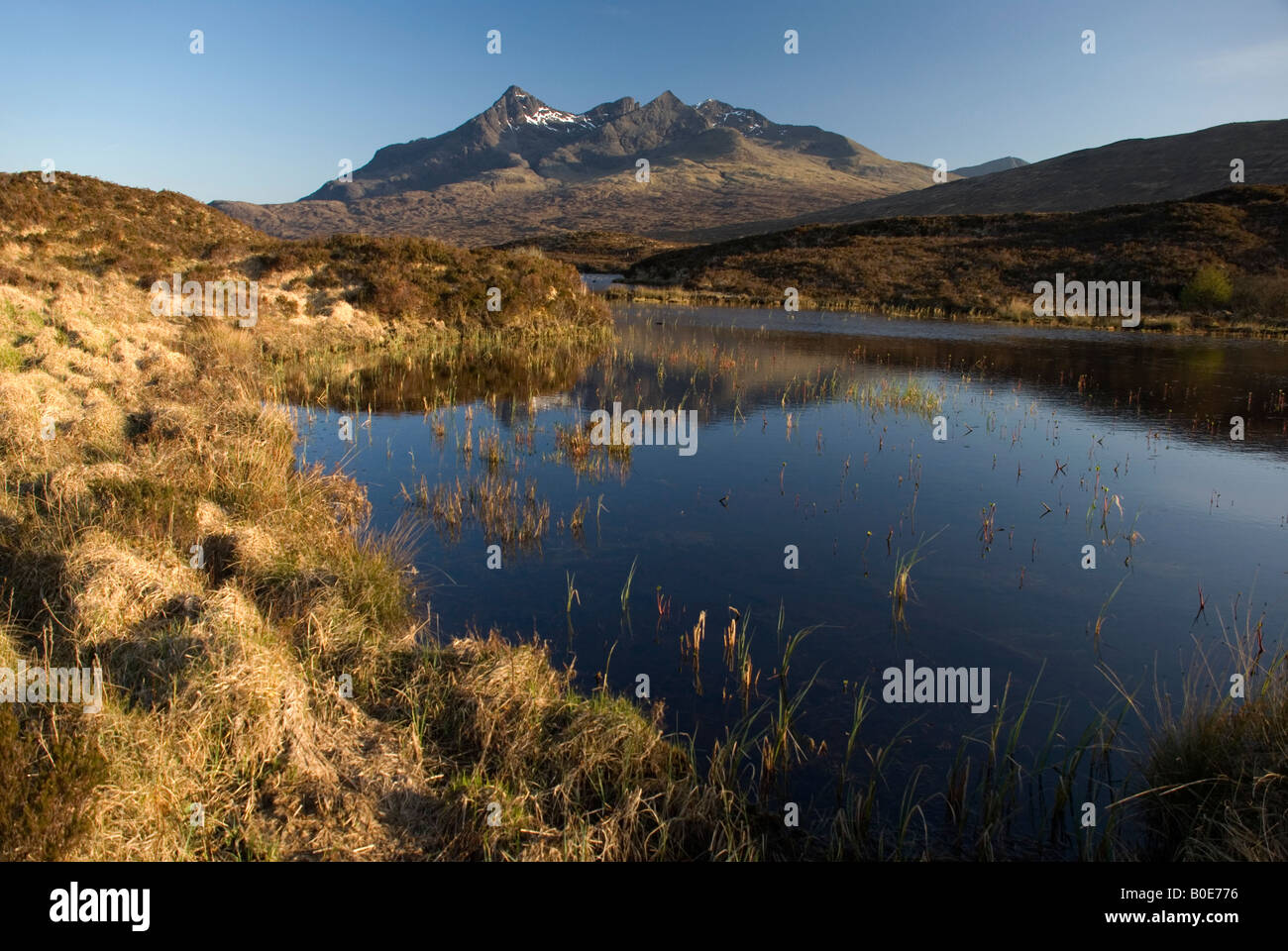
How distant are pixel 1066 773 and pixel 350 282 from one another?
975 inches

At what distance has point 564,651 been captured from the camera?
20.3 feet

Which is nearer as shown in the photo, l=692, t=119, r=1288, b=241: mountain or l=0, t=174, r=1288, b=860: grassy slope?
l=0, t=174, r=1288, b=860: grassy slope

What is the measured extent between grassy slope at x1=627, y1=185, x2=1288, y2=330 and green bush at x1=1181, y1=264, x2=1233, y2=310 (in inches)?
17.5

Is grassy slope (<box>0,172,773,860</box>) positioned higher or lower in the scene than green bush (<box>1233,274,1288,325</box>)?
lower

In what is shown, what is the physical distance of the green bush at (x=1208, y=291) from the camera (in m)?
32.4

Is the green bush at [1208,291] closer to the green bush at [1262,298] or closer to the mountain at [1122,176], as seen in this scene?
the green bush at [1262,298]

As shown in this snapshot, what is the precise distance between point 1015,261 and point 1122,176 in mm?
66915

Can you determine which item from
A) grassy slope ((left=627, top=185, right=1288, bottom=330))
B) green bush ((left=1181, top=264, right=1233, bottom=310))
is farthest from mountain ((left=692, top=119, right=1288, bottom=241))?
green bush ((left=1181, top=264, right=1233, bottom=310))

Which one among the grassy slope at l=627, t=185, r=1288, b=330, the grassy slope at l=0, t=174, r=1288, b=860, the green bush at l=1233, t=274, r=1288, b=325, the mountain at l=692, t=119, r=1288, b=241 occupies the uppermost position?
the mountain at l=692, t=119, r=1288, b=241

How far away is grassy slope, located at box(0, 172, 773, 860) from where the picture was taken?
369 centimetres

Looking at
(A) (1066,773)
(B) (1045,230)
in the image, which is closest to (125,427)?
(A) (1066,773)

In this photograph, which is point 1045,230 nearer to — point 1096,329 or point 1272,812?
point 1096,329

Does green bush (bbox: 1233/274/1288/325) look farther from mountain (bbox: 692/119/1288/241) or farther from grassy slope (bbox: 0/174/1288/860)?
mountain (bbox: 692/119/1288/241)

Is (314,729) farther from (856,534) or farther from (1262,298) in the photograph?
(1262,298)
